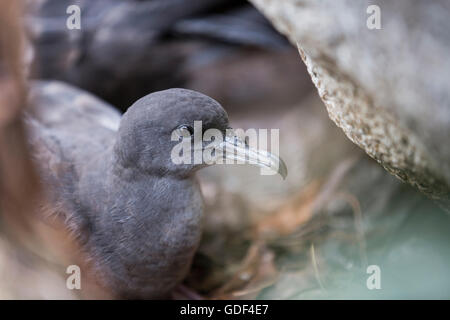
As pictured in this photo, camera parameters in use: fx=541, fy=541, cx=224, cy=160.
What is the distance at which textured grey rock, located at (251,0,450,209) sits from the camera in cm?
148

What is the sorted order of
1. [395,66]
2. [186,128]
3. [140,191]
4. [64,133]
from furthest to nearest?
[64,133] → [140,191] → [186,128] → [395,66]

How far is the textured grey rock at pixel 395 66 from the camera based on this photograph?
1.48 metres

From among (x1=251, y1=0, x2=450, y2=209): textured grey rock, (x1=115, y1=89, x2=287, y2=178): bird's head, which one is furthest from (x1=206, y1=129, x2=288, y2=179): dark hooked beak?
(x1=251, y1=0, x2=450, y2=209): textured grey rock

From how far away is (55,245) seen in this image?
6.73 ft

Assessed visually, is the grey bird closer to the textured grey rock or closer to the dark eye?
the dark eye

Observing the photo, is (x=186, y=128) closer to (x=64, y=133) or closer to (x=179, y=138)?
(x=179, y=138)

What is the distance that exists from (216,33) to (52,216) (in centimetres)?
187

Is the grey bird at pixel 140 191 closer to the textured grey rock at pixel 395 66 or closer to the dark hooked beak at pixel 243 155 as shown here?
the dark hooked beak at pixel 243 155

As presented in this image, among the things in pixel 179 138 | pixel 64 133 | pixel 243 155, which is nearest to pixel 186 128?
pixel 179 138

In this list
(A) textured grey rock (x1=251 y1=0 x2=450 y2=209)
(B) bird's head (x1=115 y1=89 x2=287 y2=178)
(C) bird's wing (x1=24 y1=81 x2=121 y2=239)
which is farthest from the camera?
(C) bird's wing (x1=24 y1=81 x2=121 y2=239)

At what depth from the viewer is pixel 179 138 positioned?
1.96 metres

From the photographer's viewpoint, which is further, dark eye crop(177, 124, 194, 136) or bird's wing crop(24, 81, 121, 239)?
bird's wing crop(24, 81, 121, 239)

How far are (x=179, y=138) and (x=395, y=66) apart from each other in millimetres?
798
